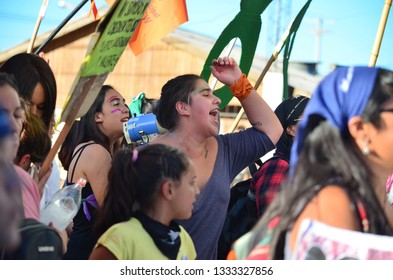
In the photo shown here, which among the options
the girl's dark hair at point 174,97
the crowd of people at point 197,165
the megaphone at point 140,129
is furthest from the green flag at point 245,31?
the girl's dark hair at point 174,97

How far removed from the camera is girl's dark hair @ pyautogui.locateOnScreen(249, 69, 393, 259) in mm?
2471

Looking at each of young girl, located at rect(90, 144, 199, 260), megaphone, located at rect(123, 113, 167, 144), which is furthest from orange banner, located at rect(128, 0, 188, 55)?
young girl, located at rect(90, 144, 199, 260)

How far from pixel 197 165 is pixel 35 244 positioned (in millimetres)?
1759

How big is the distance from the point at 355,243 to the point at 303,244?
137 millimetres

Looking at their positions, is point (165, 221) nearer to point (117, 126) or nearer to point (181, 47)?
point (117, 126)

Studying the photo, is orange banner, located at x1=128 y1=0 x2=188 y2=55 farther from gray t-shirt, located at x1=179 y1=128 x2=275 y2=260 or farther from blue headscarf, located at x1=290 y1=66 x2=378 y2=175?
blue headscarf, located at x1=290 y1=66 x2=378 y2=175

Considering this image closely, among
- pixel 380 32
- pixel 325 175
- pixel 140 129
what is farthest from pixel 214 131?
pixel 325 175

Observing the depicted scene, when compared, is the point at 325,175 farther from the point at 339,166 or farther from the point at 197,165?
the point at 197,165

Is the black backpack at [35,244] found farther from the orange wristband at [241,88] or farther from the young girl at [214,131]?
the orange wristband at [241,88]

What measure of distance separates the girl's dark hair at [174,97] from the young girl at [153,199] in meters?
0.89

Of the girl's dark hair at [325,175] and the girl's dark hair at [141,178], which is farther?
the girl's dark hair at [141,178]

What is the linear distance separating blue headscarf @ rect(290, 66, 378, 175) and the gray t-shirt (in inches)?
65.6

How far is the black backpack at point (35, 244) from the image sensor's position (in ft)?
8.71
